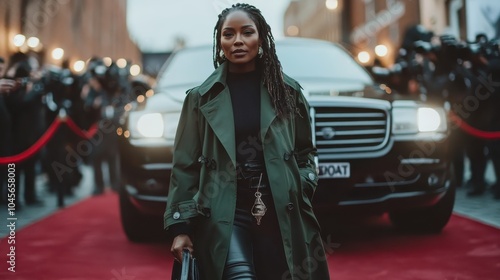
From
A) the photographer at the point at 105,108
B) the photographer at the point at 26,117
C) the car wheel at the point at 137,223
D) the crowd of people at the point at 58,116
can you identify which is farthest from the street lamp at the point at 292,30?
the car wheel at the point at 137,223

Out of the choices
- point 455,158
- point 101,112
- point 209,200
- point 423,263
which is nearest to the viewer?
point 209,200

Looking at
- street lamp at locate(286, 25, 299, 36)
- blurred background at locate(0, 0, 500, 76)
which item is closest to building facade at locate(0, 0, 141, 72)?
blurred background at locate(0, 0, 500, 76)

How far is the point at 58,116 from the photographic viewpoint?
28.6 feet

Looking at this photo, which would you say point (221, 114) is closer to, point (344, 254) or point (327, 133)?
point (327, 133)

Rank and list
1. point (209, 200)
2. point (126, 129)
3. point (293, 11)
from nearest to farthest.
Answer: point (209, 200) → point (126, 129) → point (293, 11)

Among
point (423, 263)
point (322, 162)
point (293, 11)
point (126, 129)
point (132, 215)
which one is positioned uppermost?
point (293, 11)

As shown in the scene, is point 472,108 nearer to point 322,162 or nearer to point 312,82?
point 312,82

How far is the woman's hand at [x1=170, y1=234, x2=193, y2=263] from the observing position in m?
2.24

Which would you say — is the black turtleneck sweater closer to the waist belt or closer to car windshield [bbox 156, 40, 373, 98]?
the waist belt

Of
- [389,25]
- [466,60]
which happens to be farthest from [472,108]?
[389,25]

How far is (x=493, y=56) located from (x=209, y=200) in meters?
6.24

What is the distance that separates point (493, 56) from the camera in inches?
295

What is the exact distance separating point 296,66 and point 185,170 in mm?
3624

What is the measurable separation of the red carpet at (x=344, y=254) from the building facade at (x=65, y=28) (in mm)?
3938
